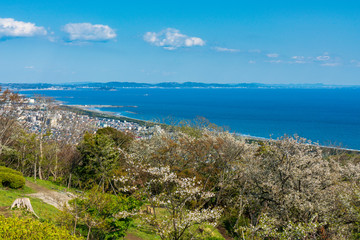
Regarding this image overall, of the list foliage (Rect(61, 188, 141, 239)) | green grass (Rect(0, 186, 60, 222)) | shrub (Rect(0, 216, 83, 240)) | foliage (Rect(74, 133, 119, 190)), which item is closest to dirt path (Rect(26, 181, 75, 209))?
green grass (Rect(0, 186, 60, 222))

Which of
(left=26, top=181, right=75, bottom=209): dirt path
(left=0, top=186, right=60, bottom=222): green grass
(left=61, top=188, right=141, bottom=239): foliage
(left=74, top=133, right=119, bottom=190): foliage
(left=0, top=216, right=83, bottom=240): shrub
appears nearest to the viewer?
(left=0, top=216, right=83, bottom=240): shrub

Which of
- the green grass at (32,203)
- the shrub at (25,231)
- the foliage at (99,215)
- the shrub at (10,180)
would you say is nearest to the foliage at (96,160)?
the shrub at (10,180)

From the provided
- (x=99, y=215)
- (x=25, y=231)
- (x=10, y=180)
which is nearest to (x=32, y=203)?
(x=10, y=180)

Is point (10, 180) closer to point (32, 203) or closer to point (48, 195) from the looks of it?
point (48, 195)

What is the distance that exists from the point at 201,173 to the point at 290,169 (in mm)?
9910

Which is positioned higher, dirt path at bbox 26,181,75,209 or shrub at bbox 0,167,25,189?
shrub at bbox 0,167,25,189

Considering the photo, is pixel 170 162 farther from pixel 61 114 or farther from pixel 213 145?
pixel 61 114

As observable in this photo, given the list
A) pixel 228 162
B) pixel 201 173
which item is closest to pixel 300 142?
pixel 228 162

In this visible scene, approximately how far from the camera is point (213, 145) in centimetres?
2384

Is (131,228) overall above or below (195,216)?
below

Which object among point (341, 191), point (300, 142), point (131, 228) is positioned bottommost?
point (131, 228)

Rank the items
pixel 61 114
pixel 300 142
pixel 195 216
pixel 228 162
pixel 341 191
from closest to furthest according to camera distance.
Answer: pixel 195 216, pixel 341 191, pixel 300 142, pixel 228 162, pixel 61 114

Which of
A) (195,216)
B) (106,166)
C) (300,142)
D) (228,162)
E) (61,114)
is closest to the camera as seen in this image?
(195,216)

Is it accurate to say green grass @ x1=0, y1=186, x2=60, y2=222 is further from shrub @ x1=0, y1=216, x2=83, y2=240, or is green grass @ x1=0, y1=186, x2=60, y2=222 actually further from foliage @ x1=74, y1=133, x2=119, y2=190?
shrub @ x1=0, y1=216, x2=83, y2=240
